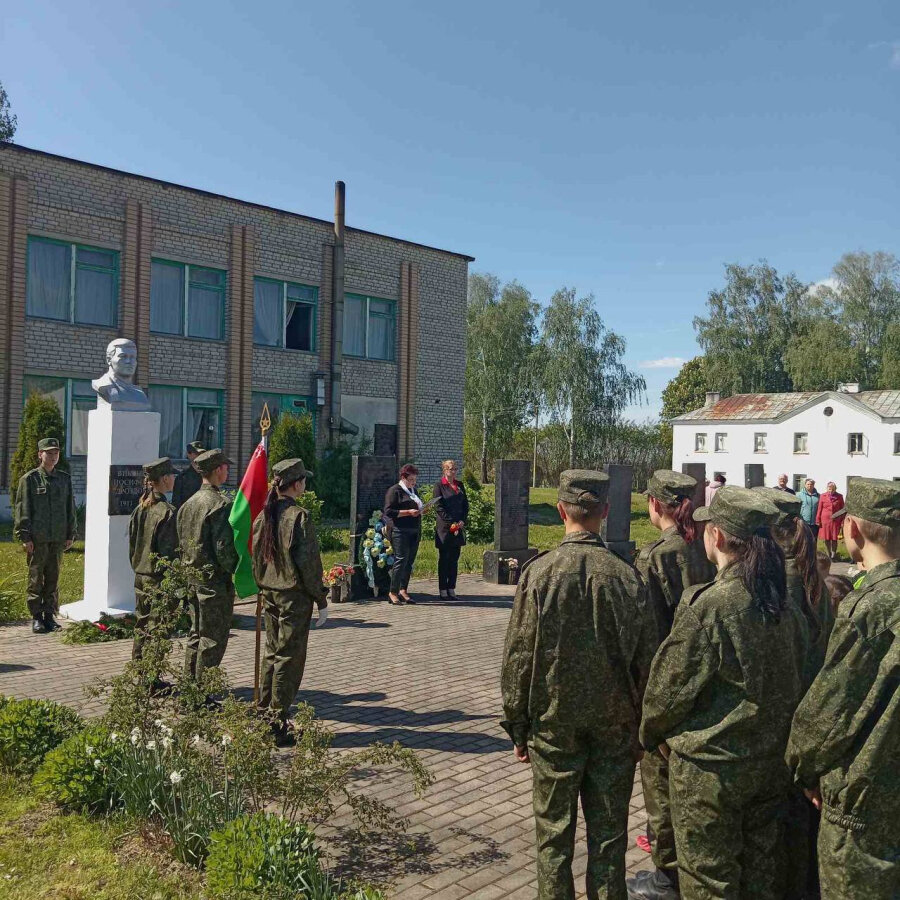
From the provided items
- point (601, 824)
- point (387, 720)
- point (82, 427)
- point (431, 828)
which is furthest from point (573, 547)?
point (82, 427)

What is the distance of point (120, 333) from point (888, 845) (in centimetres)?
2141

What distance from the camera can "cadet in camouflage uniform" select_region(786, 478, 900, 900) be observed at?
9.04 feet

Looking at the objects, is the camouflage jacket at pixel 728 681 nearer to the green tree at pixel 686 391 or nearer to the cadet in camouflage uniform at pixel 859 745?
the cadet in camouflage uniform at pixel 859 745

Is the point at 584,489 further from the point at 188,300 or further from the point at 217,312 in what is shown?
the point at 217,312

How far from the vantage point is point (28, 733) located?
557cm

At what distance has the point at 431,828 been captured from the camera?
4.86m

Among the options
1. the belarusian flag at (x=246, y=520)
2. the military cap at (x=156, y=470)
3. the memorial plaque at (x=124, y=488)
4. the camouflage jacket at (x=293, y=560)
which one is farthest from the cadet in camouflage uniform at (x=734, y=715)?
the memorial plaque at (x=124, y=488)

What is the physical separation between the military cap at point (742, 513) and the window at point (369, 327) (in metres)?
23.6

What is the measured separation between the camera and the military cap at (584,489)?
3.88 meters

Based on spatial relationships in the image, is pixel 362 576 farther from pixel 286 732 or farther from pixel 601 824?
pixel 601 824

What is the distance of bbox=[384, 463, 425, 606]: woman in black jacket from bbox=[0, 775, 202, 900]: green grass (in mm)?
7319

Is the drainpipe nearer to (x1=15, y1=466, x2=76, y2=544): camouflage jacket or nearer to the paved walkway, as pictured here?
the paved walkway

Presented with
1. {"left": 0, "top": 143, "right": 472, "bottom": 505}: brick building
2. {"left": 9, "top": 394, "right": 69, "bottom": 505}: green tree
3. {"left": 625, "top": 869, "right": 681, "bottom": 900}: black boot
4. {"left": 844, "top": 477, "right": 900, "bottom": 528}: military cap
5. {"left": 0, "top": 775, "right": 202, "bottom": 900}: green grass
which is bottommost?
{"left": 0, "top": 775, "right": 202, "bottom": 900}: green grass

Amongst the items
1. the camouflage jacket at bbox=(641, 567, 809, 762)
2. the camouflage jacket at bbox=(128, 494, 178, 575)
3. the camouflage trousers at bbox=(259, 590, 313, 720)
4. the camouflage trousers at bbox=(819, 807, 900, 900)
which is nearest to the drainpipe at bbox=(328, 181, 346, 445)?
the camouflage jacket at bbox=(128, 494, 178, 575)
